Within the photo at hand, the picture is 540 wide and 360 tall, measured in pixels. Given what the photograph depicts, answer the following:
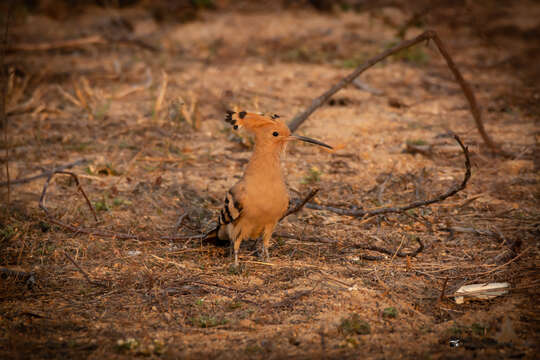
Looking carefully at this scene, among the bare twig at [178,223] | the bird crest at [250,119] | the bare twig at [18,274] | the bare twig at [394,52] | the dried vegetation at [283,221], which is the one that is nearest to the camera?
the dried vegetation at [283,221]

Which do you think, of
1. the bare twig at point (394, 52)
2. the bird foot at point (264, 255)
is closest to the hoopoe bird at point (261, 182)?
the bird foot at point (264, 255)

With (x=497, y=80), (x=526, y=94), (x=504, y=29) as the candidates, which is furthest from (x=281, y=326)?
(x=504, y=29)

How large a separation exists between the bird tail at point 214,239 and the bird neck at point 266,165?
59cm

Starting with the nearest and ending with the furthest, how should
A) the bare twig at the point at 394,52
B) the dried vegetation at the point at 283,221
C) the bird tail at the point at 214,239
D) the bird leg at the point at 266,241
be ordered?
the dried vegetation at the point at 283,221 → the bird leg at the point at 266,241 → the bird tail at the point at 214,239 → the bare twig at the point at 394,52

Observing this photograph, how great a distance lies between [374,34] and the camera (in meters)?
9.09

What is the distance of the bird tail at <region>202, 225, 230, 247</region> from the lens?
3.70 metres

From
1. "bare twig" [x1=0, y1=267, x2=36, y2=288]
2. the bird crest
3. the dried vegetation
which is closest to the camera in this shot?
the dried vegetation

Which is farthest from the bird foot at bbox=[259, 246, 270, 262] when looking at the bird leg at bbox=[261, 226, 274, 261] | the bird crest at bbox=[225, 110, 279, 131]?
the bird crest at bbox=[225, 110, 279, 131]

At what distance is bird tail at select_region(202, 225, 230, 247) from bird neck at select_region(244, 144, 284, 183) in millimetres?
591

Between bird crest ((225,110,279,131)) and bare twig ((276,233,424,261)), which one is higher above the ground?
bird crest ((225,110,279,131))

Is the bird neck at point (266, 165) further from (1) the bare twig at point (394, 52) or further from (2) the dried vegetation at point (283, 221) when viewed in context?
(1) the bare twig at point (394, 52)

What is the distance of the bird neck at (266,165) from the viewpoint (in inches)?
131

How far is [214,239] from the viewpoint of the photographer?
3.77 meters

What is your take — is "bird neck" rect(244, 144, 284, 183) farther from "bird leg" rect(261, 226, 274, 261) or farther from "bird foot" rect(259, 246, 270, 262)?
"bird foot" rect(259, 246, 270, 262)
